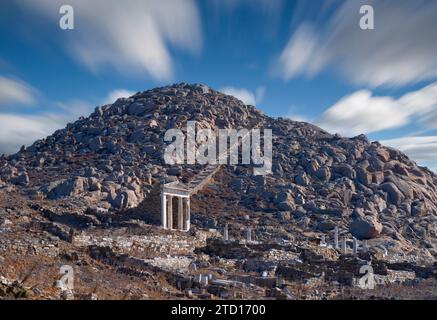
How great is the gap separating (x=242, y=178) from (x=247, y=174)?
61.1 inches

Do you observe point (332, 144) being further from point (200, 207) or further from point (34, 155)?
point (34, 155)

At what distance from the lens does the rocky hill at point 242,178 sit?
133 ft

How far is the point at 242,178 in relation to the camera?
177 ft

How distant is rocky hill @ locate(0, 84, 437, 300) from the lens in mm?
40656

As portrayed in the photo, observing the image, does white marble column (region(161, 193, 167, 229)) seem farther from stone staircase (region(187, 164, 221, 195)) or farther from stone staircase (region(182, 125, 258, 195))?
stone staircase (region(187, 164, 221, 195))

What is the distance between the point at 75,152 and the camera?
5950 cm

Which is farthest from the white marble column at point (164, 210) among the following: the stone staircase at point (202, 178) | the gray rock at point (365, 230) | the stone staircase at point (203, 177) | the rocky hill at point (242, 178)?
the gray rock at point (365, 230)

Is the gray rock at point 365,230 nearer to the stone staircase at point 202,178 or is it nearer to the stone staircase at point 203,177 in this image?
the stone staircase at point 203,177

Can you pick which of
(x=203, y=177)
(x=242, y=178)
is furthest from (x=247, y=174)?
(x=203, y=177)

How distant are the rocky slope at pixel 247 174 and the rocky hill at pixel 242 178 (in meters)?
0.14

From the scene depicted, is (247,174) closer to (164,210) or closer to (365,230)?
(365,230)

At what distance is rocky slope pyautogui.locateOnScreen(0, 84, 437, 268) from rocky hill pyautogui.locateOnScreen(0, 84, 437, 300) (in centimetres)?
14
